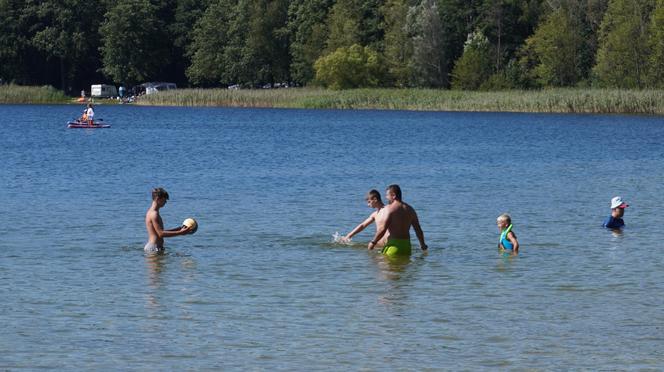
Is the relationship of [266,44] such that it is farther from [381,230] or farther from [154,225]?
[381,230]

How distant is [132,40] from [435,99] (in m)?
47.8

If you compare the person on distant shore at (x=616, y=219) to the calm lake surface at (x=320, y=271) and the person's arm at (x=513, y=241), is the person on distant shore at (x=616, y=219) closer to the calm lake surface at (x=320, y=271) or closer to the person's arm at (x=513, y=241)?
the calm lake surface at (x=320, y=271)

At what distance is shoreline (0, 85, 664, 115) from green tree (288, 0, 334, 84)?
9426 mm

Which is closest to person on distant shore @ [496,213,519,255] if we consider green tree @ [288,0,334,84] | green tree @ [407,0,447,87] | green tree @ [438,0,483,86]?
green tree @ [407,0,447,87]

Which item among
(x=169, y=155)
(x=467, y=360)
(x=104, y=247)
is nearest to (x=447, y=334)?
(x=467, y=360)

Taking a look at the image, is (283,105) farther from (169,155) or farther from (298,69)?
(169,155)

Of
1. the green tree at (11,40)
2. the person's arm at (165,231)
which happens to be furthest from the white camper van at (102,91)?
the person's arm at (165,231)

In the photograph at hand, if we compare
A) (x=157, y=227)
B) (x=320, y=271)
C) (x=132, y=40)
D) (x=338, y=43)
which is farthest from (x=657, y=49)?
(x=320, y=271)

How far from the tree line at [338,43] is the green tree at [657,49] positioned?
0.11 m

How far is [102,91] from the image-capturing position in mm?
152500

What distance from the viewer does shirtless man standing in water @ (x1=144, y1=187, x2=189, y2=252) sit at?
23859mm

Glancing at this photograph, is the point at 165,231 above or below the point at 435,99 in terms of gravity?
above

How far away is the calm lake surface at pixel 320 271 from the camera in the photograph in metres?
16.4

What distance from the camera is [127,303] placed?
19.5 metres
